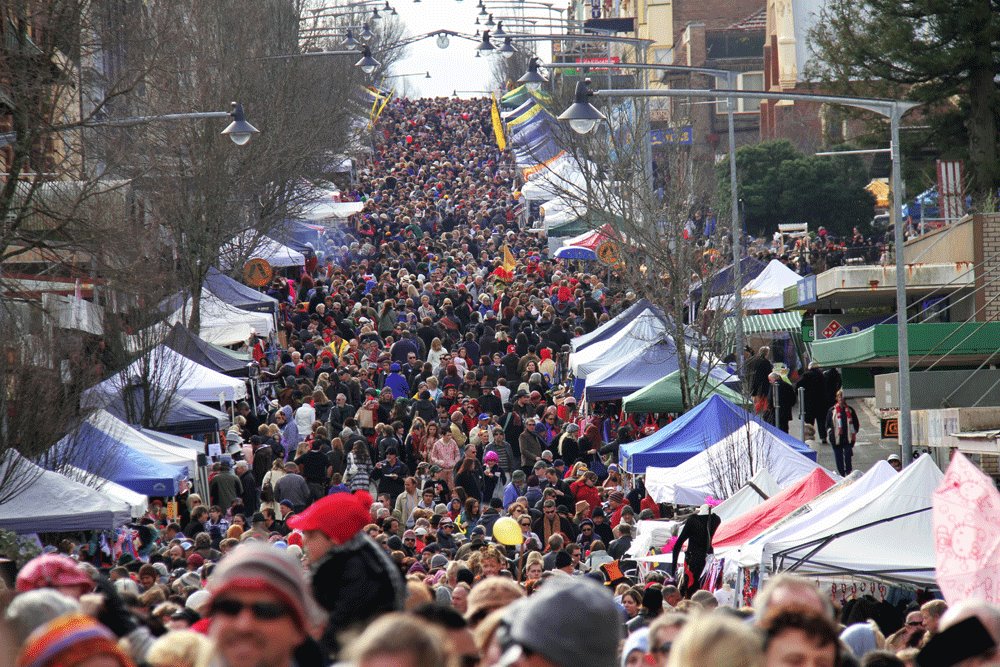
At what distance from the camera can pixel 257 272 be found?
136 feet

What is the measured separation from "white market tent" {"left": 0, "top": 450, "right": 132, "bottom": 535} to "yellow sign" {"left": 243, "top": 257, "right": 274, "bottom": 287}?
23.7m

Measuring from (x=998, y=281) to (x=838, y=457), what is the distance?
19.8 feet

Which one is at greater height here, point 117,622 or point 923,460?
point 117,622

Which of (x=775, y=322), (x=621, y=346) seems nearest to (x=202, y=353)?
(x=621, y=346)

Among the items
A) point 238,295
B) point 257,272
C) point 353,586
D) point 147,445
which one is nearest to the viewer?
point 353,586

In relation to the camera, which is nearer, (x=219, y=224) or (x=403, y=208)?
(x=219, y=224)

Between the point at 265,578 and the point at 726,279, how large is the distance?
32141 millimetres

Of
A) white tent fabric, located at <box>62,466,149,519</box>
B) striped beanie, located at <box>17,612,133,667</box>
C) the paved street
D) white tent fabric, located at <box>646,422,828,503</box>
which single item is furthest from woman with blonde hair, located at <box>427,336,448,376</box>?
striped beanie, located at <box>17,612,133,667</box>

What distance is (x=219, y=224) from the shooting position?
1496 inches

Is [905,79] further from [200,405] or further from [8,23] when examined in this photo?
[8,23]

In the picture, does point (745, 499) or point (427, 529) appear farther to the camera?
point (427, 529)

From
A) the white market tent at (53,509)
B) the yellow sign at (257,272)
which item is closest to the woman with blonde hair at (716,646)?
the white market tent at (53,509)

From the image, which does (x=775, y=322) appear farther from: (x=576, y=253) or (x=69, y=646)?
(x=69, y=646)

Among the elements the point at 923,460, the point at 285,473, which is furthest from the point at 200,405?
the point at 923,460
